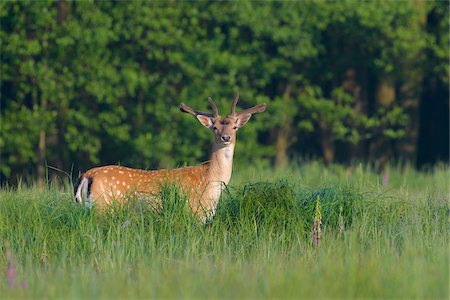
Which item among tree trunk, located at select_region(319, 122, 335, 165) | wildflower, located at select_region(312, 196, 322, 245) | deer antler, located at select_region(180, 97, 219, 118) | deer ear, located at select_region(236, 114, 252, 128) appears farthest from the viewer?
tree trunk, located at select_region(319, 122, 335, 165)

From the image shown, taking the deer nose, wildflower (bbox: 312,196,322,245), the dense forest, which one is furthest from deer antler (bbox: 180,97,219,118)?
the dense forest

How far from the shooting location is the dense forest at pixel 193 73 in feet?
65.6

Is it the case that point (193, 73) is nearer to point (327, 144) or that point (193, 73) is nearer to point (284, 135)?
point (284, 135)

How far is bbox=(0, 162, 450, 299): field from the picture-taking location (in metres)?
7.02

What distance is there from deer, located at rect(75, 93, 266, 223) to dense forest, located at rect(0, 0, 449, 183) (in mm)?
9235

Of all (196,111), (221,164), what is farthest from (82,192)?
(196,111)

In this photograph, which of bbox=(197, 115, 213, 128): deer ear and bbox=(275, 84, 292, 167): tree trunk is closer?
bbox=(197, 115, 213, 128): deer ear

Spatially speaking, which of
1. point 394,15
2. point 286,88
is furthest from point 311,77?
point 394,15

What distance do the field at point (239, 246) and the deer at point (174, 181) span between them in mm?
158

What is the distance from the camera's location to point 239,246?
8.96m

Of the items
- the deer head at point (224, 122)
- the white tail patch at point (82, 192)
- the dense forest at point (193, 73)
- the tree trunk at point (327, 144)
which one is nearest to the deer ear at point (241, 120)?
the deer head at point (224, 122)

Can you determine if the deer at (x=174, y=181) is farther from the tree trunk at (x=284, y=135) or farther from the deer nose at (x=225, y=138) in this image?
the tree trunk at (x=284, y=135)

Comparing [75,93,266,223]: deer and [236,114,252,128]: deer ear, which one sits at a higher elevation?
[236,114,252,128]: deer ear

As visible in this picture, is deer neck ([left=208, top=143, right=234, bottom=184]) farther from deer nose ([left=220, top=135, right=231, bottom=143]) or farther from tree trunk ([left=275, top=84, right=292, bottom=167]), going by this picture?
tree trunk ([left=275, top=84, right=292, bottom=167])
